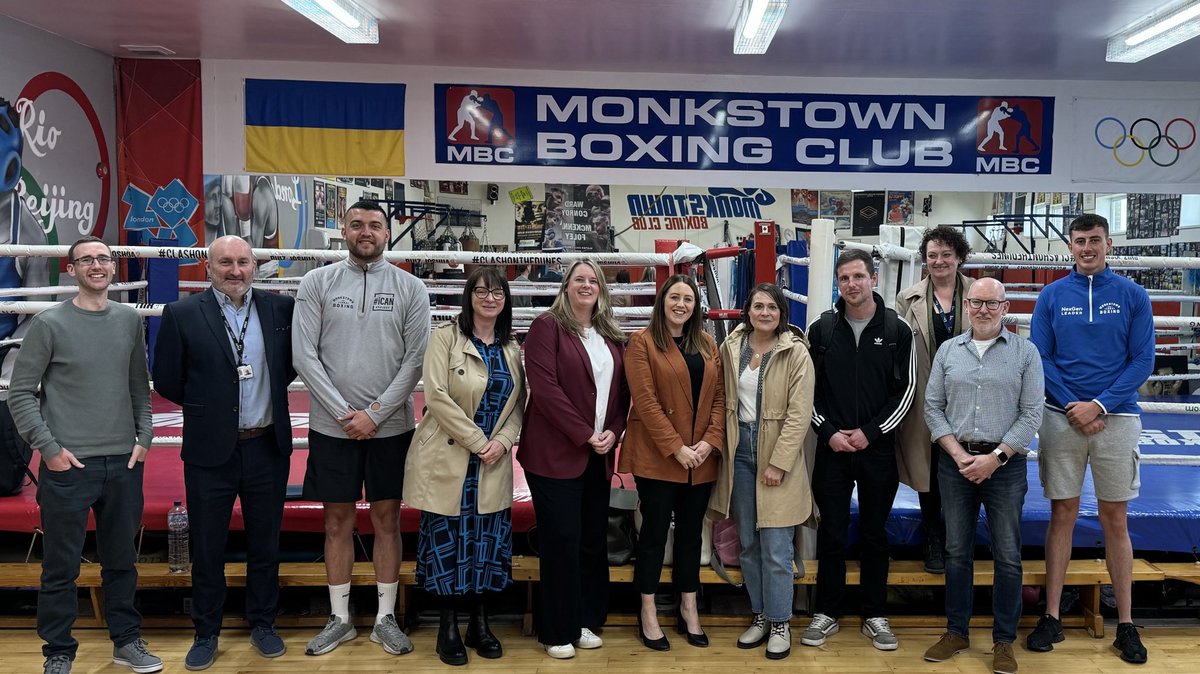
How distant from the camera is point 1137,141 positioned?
6.61 m

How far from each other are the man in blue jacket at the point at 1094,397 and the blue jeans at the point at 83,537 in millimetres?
3346

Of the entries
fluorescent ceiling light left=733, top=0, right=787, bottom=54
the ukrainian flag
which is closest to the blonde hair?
fluorescent ceiling light left=733, top=0, right=787, bottom=54

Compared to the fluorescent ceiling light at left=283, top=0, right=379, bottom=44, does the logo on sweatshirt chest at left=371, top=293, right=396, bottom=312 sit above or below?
below

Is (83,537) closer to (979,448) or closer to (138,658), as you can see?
(138,658)

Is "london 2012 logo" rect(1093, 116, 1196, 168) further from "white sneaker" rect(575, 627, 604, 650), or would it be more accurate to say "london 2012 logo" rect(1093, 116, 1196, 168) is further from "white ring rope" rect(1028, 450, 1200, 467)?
"white sneaker" rect(575, 627, 604, 650)

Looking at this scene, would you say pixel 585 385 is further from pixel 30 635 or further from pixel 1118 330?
pixel 30 635

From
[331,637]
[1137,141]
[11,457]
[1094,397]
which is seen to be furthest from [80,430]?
[1137,141]

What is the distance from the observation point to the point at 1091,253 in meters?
3.14

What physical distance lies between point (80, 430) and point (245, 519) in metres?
0.63

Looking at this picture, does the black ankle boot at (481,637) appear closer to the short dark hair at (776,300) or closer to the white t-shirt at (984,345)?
the short dark hair at (776,300)

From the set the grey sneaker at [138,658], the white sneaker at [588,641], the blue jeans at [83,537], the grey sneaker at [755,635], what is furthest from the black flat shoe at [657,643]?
the blue jeans at [83,537]

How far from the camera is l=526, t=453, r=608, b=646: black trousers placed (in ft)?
10.1

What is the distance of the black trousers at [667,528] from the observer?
124 inches

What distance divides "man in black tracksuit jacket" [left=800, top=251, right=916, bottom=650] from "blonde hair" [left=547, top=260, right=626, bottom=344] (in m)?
0.78
